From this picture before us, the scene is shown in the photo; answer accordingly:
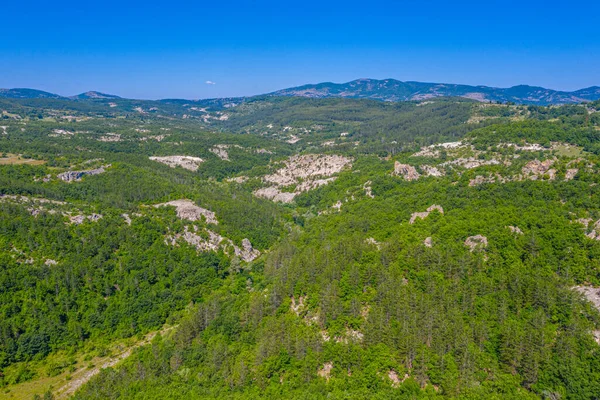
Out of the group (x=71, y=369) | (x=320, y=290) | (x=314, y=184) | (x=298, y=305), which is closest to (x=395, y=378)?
(x=320, y=290)

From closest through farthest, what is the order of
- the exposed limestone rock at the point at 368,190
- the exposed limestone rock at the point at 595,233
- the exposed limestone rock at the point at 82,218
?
the exposed limestone rock at the point at 595,233, the exposed limestone rock at the point at 82,218, the exposed limestone rock at the point at 368,190

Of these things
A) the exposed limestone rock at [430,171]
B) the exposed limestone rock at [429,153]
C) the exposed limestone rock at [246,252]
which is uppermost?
the exposed limestone rock at [429,153]

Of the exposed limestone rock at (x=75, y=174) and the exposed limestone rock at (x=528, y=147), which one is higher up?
the exposed limestone rock at (x=528, y=147)

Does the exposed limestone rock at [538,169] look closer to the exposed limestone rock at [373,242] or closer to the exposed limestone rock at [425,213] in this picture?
the exposed limestone rock at [425,213]

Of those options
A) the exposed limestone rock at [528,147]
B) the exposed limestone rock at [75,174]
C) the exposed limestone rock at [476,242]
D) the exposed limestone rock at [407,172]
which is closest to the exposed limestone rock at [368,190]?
the exposed limestone rock at [407,172]

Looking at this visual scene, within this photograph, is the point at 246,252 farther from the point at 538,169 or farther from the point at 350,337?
the point at 538,169

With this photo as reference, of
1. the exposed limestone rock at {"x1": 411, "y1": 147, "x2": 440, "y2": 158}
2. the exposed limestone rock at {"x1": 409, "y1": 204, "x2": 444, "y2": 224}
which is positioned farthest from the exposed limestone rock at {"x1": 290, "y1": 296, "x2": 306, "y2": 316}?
the exposed limestone rock at {"x1": 411, "y1": 147, "x2": 440, "y2": 158}
